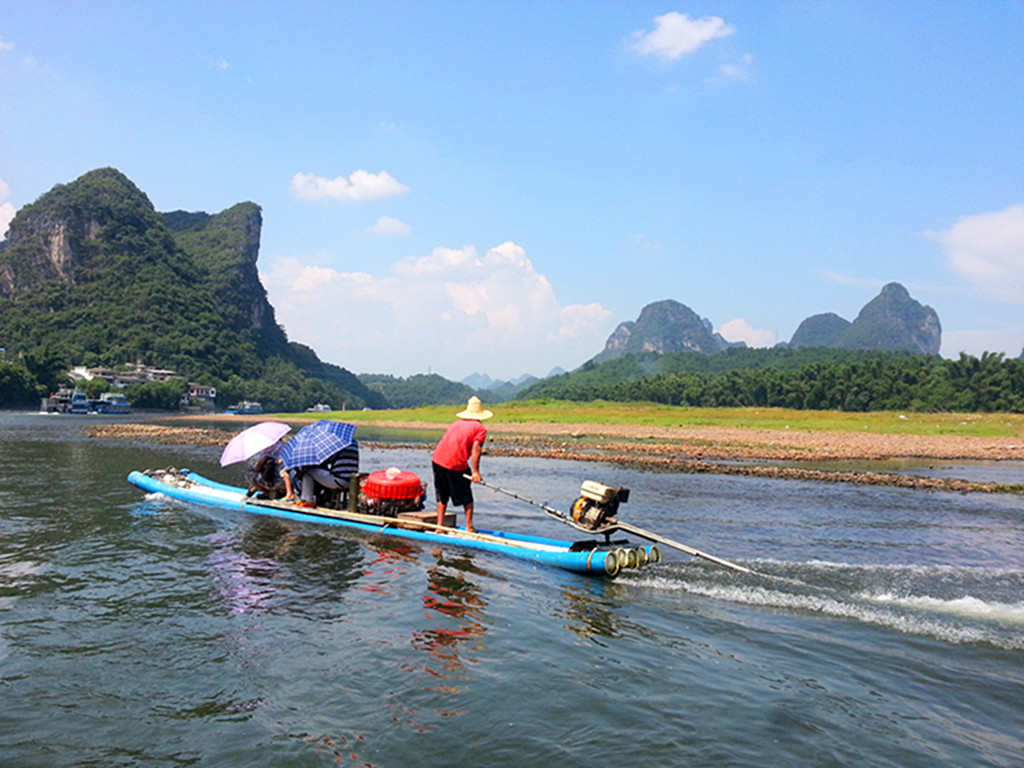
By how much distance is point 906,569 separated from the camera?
484 inches

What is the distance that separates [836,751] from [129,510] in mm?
17576

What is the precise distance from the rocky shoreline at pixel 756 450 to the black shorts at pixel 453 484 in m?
17.9

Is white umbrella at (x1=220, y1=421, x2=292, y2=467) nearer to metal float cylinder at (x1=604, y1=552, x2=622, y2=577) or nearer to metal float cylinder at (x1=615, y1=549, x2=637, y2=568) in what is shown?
metal float cylinder at (x1=604, y1=552, x2=622, y2=577)

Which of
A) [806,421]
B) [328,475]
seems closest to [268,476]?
[328,475]

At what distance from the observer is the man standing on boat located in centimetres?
1328

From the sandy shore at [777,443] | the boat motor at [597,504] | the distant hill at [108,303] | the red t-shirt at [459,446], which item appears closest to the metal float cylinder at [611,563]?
the boat motor at [597,504]

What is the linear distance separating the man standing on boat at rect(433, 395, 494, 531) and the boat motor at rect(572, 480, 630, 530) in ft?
7.33

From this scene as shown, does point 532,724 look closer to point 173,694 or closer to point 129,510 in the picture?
point 173,694

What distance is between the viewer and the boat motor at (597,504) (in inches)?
466

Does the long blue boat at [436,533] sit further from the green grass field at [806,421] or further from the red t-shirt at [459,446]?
the green grass field at [806,421]

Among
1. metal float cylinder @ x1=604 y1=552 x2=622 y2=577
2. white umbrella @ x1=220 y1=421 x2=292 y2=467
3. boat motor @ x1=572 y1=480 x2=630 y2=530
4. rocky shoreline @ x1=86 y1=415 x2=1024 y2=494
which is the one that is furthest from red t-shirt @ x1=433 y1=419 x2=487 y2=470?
rocky shoreline @ x1=86 y1=415 x2=1024 y2=494

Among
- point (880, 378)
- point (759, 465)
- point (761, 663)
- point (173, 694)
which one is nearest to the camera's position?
point (173, 694)

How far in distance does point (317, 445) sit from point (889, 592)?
11838 mm

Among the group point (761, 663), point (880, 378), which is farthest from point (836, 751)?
point (880, 378)
